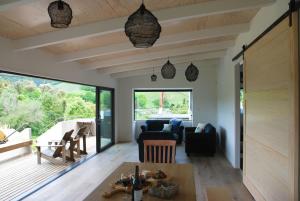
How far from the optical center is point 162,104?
32.4 feet

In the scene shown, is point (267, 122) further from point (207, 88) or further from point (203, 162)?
point (207, 88)

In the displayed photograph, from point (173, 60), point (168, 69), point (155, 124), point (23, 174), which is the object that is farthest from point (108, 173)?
point (155, 124)

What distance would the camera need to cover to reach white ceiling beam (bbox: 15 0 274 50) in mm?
3180

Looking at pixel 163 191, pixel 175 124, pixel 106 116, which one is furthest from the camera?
pixel 175 124

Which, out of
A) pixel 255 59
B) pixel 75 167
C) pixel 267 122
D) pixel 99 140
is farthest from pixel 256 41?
pixel 99 140

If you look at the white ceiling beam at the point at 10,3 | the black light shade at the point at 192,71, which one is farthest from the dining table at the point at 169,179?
the black light shade at the point at 192,71

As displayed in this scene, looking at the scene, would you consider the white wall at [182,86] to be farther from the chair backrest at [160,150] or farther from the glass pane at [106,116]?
the chair backrest at [160,150]

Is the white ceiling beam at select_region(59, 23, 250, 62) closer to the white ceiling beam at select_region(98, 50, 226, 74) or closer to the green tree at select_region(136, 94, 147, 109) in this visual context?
the white ceiling beam at select_region(98, 50, 226, 74)

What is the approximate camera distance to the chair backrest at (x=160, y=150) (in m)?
3.47

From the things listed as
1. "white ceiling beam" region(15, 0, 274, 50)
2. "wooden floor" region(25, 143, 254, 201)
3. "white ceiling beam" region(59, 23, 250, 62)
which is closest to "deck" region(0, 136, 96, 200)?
"wooden floor" region(25, 143, 254, 201)

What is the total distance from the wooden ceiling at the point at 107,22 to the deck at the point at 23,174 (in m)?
2.36

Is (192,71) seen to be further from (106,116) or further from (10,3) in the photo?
(10,3)

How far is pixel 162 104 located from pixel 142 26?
7993 mm

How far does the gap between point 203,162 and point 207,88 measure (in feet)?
11.7
